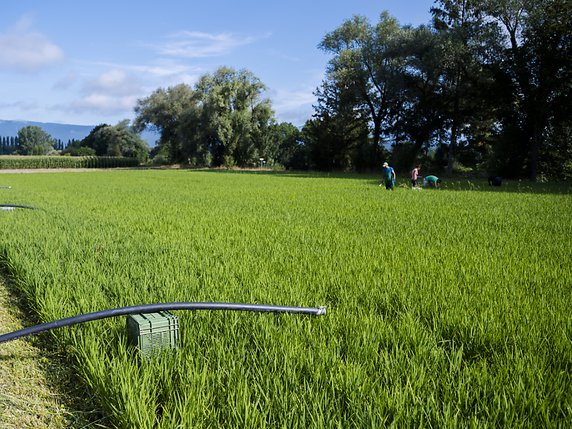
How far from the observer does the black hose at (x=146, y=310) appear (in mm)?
2516

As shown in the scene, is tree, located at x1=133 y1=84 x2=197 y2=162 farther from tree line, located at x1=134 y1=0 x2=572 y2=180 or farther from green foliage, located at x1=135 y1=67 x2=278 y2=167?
tree line, located at x1=134 y1=0 x2=572 y2=180

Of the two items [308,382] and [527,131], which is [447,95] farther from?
[308,382]

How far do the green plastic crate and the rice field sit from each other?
8 centimetres

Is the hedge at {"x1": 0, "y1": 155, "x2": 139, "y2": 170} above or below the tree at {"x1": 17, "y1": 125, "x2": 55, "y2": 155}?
below

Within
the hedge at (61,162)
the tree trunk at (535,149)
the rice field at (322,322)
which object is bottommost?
the rice field at (322,322)

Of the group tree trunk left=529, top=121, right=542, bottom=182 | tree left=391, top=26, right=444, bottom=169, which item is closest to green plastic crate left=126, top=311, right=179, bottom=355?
tree trunk left=529, top=121, right=542, bottom=182

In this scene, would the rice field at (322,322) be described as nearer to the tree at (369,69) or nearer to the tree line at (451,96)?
the tree line at (451,96)

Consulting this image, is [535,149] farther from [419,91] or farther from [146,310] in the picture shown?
[146,310]

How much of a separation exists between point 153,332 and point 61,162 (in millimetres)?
55866

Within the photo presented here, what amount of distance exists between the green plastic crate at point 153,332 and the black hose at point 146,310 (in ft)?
0.19

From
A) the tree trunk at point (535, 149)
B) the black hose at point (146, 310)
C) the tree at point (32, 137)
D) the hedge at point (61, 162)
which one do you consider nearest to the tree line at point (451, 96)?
the tree trunk at point (535, 149)

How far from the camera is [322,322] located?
9.57 feet

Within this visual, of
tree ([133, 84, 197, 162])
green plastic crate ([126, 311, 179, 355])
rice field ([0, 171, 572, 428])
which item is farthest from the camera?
tree ([133, 84, 197, 162])

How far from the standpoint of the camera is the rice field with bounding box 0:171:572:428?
6.42 feet
